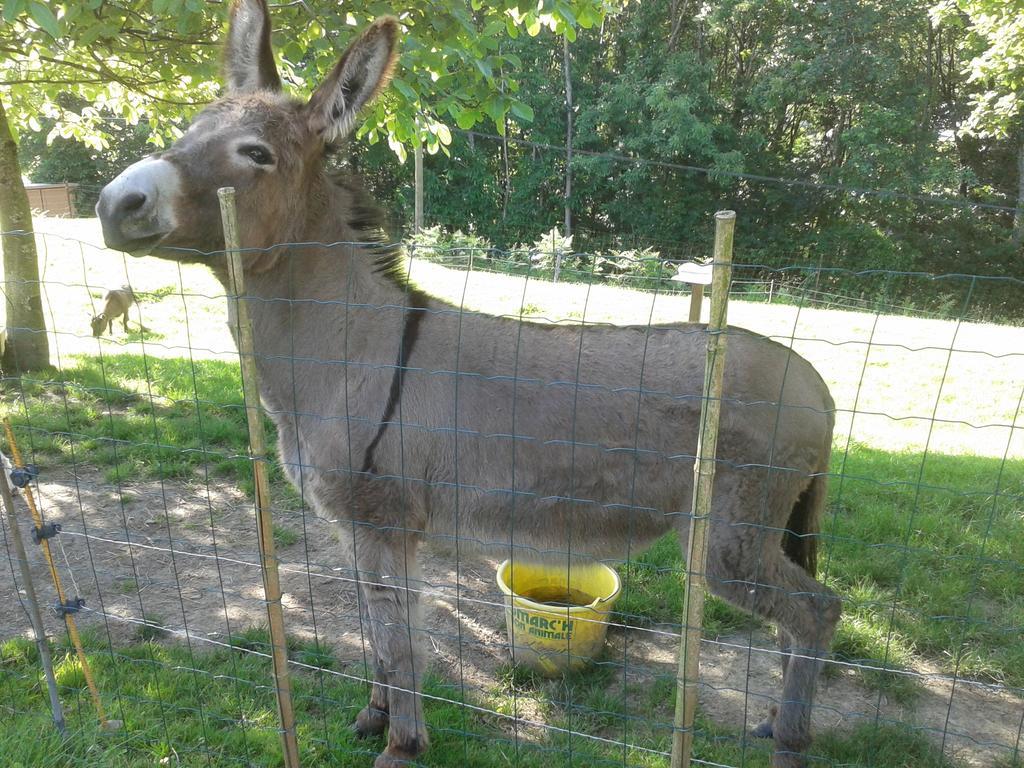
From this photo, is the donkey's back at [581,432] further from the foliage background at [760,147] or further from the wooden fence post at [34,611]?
the foliage background at [760,147]

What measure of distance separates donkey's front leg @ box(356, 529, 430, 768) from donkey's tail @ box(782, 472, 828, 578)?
162cm

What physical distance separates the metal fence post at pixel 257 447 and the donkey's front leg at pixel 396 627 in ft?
1.64

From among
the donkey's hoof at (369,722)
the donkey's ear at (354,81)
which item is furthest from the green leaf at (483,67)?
the donkey's hoof at (369,722)

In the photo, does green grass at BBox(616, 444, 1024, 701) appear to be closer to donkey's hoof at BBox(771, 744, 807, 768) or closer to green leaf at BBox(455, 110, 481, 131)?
donkey's hoof at BBox(771, 744, 807, 768)

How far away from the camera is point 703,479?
6.15 ft

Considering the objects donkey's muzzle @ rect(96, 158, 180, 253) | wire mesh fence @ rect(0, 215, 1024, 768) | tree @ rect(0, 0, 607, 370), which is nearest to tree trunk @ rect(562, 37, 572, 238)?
tree @ rect(0, 0, 607, 370)

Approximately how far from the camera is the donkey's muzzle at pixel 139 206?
2309 mm

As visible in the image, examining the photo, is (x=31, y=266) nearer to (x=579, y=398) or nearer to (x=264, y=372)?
(x=264, y=372)

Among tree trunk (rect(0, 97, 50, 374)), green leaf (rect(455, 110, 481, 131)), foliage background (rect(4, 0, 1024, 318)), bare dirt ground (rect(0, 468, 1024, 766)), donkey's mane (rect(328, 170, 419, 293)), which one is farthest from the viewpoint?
foliage background (rect(4, 0, 1024, 318))

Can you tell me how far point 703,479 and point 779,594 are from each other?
1.18 meters

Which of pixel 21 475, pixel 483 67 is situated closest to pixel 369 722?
pixel 21 475

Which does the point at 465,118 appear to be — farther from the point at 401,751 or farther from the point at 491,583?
the point at 401,751

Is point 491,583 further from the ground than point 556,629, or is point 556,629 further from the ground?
point 556,629

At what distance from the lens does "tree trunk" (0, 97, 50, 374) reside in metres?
6.20
